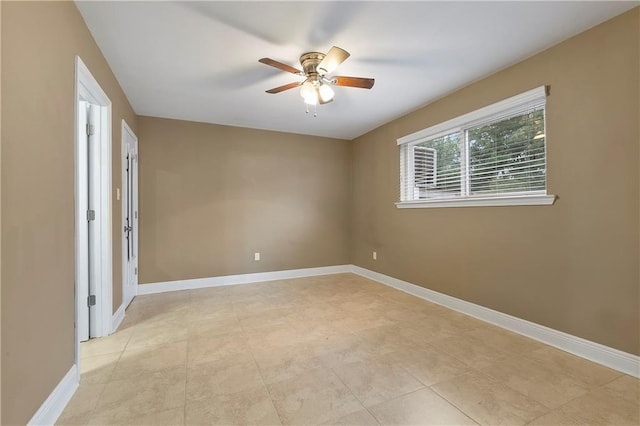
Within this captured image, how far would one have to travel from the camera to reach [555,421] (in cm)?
149

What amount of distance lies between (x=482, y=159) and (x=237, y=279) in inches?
143

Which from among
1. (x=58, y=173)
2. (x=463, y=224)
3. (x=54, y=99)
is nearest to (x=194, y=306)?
(x=58, y=173)

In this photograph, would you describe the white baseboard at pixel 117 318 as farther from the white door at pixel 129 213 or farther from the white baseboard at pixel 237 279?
the white baseboard at pixel 237 279

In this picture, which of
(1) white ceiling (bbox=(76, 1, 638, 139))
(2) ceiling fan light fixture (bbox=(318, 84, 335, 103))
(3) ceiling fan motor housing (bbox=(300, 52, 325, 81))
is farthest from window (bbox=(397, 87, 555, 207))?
(3) ceiling fan motor housing (bbox=(300, 52, 325, 81))

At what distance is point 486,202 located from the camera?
283 centimetres

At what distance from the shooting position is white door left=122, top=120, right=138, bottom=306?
3133 mm

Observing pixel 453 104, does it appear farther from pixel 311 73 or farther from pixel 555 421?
pixel 555 421

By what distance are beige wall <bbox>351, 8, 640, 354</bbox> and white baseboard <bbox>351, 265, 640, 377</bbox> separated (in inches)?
2.0

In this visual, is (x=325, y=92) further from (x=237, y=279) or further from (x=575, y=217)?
(x=237, y=279)

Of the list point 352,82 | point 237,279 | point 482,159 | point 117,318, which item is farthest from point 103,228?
point 482,159

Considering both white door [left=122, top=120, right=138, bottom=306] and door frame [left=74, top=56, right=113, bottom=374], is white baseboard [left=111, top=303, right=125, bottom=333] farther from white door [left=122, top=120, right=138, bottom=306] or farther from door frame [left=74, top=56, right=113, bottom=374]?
white door [left=122, top=120, right=138, bottom=306]

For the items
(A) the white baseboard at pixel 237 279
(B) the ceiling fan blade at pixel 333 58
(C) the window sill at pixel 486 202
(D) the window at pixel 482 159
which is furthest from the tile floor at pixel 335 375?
(B) the ceiling fan blade at pixel 333 58

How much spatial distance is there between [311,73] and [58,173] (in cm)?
190

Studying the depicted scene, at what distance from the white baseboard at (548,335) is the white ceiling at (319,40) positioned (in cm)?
231
